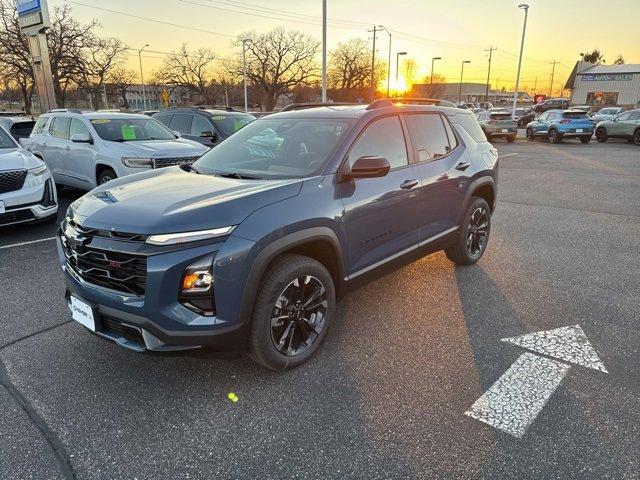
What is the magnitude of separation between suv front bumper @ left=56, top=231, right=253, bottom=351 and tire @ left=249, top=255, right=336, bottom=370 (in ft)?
0.57

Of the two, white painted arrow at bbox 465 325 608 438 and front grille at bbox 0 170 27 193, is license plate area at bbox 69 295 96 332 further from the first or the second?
front grille at bbox 0 170 27 193

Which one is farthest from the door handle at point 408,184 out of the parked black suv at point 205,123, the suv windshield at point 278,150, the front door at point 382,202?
the parked black suv at point 205,123

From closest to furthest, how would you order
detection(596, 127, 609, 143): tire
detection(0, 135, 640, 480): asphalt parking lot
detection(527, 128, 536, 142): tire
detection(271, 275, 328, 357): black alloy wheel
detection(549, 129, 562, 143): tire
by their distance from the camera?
detection(0, 135, 640, 480): asphalt parking lot, detection(271, 275, 328, 357): black alloy wheel, detection(549, 129, 562, 143): tire, detection(596, 127, 609, 143): tire, detection(527, 128, 536, 142): tire

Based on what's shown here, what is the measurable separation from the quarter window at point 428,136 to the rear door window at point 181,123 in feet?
25.6

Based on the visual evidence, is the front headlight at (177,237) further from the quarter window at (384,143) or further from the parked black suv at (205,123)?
the parked black suv at (205,123)

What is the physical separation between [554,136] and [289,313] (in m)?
24.2

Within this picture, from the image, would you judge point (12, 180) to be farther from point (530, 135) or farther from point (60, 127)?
point (530, 135)

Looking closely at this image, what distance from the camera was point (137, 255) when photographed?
2.58 m

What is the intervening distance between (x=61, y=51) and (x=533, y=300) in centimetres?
4166

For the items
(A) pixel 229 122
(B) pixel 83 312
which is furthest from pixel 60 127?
(B) pixel 83 312

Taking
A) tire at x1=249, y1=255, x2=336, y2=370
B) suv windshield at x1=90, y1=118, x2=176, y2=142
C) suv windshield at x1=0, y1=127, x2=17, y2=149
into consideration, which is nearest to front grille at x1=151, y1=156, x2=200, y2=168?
suv windshield at x1=90, y1=118, x2=176, y2=142

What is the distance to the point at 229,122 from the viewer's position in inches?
422

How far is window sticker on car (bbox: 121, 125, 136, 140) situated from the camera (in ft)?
27.4

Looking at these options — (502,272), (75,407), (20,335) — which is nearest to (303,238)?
(75,407)
